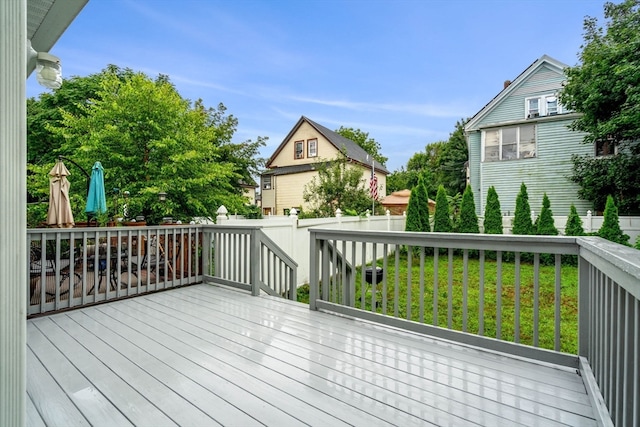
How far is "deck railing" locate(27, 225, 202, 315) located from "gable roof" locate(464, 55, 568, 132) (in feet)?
40.4

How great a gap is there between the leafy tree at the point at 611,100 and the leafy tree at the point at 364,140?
18067 millimetres

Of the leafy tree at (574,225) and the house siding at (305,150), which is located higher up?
the house siding at (305,150)

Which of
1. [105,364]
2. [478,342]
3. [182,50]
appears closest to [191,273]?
[105,364]

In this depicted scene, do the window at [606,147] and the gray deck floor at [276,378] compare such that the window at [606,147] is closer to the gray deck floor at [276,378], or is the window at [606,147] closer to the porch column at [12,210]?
the gray deck floor at [276,378]

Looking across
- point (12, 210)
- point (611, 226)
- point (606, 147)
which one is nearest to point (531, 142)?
point (606, 147)

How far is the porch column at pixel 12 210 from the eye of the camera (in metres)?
0.96

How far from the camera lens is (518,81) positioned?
481 inches

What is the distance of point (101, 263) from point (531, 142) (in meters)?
13.7

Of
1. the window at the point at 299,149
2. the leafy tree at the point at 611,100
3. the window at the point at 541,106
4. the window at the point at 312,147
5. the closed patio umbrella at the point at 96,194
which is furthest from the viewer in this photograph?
the window at the point at 299,149

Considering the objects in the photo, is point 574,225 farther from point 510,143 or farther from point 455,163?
point 455,163

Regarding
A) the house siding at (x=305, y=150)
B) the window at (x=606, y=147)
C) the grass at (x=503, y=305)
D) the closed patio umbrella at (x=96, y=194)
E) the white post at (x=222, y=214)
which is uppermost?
the house siding at (x=305, y=150)

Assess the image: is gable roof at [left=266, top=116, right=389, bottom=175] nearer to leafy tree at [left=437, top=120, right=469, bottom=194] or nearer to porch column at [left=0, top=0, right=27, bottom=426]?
leafy tree at [left=437, top=120, right=469, bottom=194]

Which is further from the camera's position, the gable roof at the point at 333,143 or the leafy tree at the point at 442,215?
the gable roof at the point at 333,143

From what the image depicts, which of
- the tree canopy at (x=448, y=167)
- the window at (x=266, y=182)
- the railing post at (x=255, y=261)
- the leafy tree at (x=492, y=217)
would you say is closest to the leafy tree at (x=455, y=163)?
the tree canopy at (x=448, y=167)
